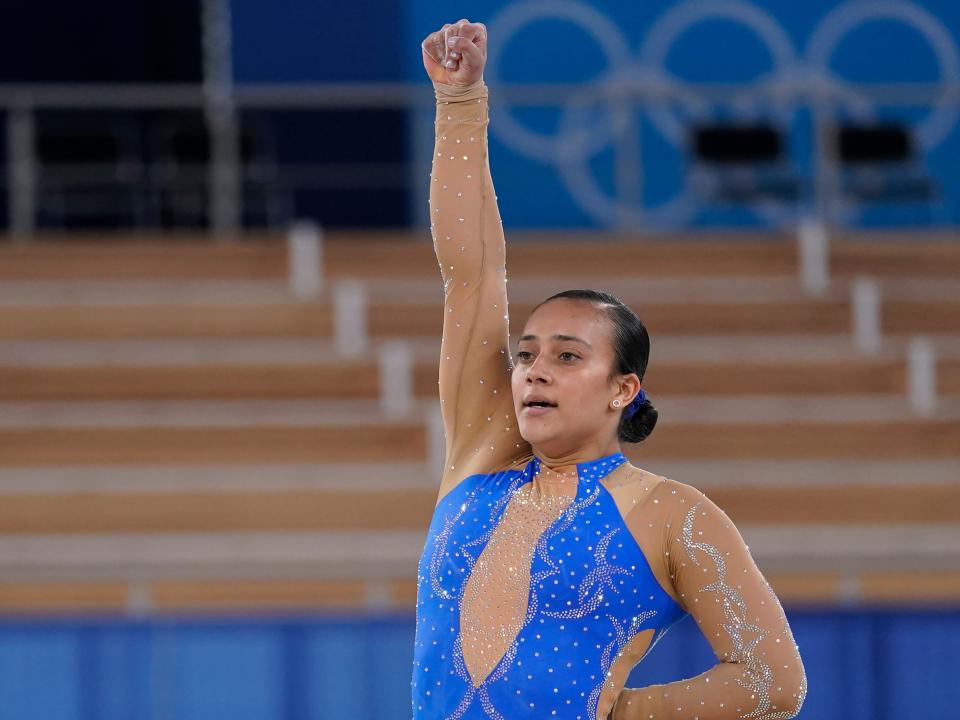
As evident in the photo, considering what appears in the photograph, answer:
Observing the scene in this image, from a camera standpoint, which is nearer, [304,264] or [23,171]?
[304,264]

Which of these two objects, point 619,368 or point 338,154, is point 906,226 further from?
point 619,368

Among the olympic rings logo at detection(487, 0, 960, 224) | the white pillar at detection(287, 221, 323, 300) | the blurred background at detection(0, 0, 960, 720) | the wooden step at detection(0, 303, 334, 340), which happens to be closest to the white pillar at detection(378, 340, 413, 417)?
the blurred background at detection(0, 0, 960, 720)

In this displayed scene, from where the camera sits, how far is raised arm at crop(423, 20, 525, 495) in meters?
2.64

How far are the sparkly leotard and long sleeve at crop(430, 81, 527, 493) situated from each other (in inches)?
1.8

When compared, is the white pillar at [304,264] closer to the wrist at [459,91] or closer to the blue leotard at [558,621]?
Answer: the wrist at [459,91]

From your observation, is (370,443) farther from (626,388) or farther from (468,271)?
(626,388)

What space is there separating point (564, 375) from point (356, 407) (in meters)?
4.91

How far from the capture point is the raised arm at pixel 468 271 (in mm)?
2639

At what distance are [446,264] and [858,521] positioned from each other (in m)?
4.56

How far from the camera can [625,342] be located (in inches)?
99.1

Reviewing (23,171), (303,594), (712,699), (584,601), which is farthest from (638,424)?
(23,171)

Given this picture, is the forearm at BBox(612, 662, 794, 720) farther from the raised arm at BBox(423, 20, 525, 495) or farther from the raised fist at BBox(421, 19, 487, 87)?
the raised fist at BBox(421, 19, 487, 87)

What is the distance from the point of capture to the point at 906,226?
9945 mm

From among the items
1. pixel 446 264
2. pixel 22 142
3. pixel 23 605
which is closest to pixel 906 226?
pixel 22 142
